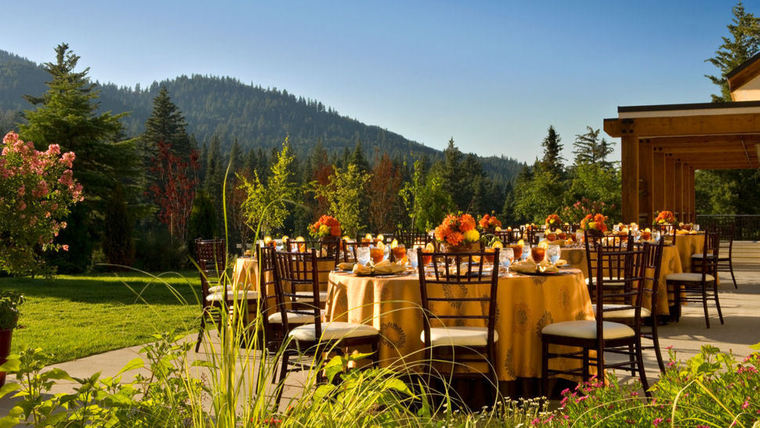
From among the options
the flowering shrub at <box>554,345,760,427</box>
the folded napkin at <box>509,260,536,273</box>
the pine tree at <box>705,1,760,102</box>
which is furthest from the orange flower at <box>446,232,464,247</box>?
the pine tree at <box>705,1,760,102</box>

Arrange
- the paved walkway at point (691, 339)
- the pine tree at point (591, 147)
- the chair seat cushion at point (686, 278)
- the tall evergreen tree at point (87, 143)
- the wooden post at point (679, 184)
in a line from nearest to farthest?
the paved walkway at point (691, 339), the chair seat cushion at point (686, 278), the tall evergreen tree at point (87, 143), the wooden post at point (679, 184), the pine tree at point (591, 147)

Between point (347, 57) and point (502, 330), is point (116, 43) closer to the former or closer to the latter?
point (347, 57)

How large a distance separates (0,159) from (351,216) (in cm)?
1449

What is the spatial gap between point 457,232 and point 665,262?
4.01 metres

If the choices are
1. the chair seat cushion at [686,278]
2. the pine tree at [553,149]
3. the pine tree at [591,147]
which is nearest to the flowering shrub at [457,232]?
the chair seat cushion at [686,278]

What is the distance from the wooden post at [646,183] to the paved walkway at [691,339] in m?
3.24

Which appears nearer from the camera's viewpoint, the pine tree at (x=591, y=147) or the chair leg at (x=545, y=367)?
the chair leg at (x=545, y=367)

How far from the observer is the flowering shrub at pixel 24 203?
16.3 ft

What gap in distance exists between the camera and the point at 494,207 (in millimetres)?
52188

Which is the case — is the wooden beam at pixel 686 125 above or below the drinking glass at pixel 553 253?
above

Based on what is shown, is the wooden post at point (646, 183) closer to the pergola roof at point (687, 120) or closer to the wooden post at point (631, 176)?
the wooden post at point (631, 176)

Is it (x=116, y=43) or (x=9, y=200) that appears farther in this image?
(x=116, y=43)

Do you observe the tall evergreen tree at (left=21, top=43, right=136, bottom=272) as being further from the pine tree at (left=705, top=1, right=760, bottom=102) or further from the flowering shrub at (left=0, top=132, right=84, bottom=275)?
the pine tree at (left=705, top=1, right=760, bottom=102)

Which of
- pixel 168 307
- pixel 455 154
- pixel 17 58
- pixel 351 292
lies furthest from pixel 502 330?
pixel 17 58
